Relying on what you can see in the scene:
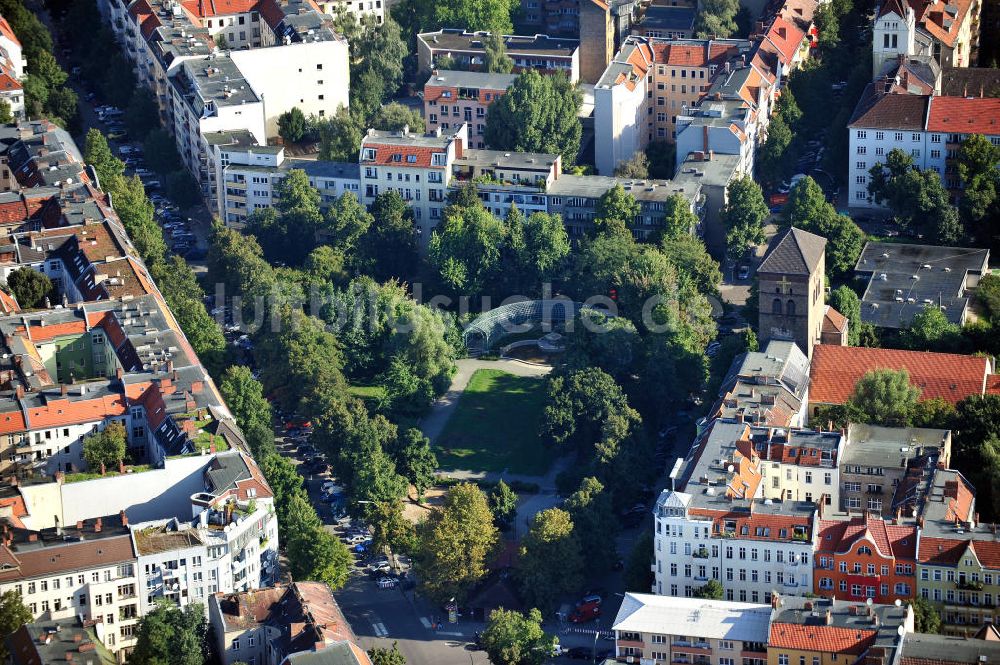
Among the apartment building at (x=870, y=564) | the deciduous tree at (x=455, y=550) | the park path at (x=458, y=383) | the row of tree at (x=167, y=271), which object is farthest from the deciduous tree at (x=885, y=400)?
the row of tree at (x=167, y=271)

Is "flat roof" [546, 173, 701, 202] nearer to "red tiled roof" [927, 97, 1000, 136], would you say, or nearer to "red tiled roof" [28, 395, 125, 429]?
"red tiled roof" [927, 97, 1000, 136]

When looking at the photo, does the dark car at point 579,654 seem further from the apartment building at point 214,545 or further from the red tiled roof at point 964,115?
the red tiled roof at point 964,115

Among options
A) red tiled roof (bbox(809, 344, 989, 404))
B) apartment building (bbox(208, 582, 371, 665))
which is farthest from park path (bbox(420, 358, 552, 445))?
apartment building (bbox(208, 582, 371, 665))

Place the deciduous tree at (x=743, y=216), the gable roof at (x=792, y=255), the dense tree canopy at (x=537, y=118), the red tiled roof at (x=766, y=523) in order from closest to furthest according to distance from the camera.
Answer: the red tiled roof at (x=766, y=523)
the gable roof at (x=792, y=255)
the deciduous tree at (x=743, y=216)
the dense tree canopy at (x=537, y=118)

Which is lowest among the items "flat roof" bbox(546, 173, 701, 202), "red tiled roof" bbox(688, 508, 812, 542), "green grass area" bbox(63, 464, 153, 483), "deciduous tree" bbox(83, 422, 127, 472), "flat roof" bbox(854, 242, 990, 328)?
"red tiled roof" bbox(688, 508, 812, 542)

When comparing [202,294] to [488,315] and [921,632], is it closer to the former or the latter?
[488,315]
